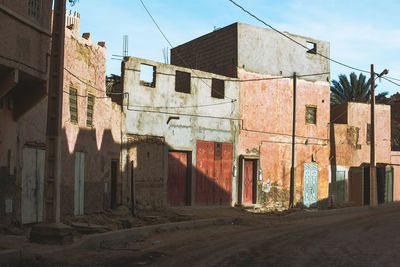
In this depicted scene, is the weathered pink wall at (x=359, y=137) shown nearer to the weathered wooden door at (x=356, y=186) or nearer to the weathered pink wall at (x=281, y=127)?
the weathered wooden door at (x=356, y=186)

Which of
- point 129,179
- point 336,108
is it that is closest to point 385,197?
point 336,108

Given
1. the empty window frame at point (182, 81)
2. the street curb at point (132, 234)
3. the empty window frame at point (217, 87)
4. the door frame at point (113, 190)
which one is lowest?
the street curb at point (132, 234)

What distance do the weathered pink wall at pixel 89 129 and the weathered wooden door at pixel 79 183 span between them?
202 millimetres

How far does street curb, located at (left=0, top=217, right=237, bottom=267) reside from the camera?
8.99m

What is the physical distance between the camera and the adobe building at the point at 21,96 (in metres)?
10.8

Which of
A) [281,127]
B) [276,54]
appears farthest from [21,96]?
[276,54]

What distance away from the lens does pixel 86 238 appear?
11.8m

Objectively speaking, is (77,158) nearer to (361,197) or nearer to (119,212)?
(119,212)

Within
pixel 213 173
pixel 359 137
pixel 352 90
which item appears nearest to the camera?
pixel 213 173

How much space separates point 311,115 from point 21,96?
18965 millimetres

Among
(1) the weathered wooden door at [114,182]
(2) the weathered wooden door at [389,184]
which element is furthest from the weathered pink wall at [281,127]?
(1) the weathered wooden door at [114,182]

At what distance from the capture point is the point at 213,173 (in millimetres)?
23453

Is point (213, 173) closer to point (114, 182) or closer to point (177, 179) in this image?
point (177, 179)

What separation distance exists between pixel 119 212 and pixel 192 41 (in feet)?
44.7
